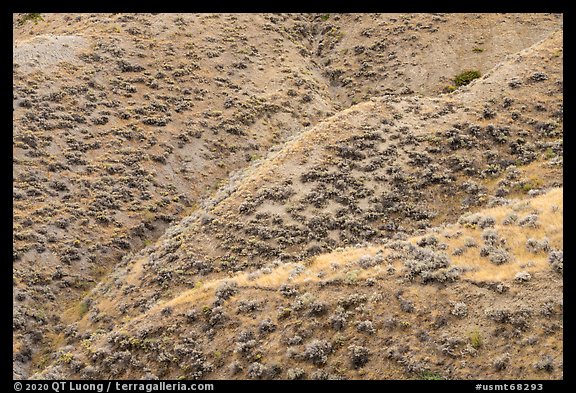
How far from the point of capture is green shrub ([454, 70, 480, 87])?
5097cm

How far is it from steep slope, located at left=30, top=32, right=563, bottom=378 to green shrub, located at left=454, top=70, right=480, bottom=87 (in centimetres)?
795

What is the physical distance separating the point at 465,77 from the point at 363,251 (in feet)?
110

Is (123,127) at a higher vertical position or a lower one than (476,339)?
higher

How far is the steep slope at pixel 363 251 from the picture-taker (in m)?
18.7

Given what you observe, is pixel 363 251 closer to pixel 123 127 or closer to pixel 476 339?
pixel 476 339

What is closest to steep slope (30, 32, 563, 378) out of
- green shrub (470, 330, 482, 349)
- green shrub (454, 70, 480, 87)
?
green shrub (470, 330, 482, 349)

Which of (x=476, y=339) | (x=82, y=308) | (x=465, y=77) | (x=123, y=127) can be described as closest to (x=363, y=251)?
(x=476, y=339)

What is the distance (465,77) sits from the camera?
169 feet

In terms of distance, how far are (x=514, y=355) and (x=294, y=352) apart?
7.16m

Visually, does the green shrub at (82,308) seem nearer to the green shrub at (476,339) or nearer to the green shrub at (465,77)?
the green shrub at (476,339)

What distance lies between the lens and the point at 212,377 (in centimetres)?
2002

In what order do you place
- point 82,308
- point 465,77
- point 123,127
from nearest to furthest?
1. point 82,308
2. point 123,127
3. point 465,77

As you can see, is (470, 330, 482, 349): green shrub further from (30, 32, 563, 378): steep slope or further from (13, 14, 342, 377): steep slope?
(13, 14, 342, 377): steep slope

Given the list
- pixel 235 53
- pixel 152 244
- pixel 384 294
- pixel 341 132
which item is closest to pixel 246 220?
pixel 152 244
